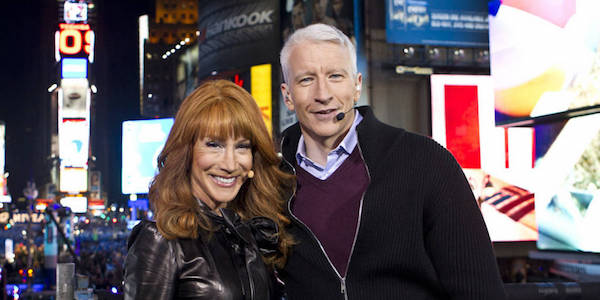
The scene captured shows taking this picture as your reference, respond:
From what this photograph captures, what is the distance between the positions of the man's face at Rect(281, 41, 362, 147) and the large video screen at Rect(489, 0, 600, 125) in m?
5.74

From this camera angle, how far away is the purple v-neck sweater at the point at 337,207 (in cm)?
378

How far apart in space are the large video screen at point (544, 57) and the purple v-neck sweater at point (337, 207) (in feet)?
19.3

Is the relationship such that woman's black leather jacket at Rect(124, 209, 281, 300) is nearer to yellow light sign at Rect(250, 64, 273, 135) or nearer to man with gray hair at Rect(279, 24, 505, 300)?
man with gray hair at Rect(279, 24, 505, 300)

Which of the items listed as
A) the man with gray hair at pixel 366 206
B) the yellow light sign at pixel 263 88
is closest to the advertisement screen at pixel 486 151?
the yellow light sign at pixel 263 88

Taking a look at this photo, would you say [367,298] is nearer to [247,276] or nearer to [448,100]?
[247,276]

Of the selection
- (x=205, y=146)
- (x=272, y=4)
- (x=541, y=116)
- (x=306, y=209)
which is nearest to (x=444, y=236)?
(x=306, y=209)

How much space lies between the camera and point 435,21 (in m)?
19.8

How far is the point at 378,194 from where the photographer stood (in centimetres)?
364

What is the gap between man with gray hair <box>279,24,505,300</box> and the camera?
11.6 ft

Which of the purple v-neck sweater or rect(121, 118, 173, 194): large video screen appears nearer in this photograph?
the purple v-neck sweater

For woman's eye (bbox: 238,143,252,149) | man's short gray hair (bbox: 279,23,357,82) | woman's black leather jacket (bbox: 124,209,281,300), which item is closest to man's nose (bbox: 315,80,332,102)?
man's short gray hair (bbox: 279,23,357,82)

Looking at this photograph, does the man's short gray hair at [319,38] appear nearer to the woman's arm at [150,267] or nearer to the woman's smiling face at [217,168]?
the woman's smiling face at [217,168]

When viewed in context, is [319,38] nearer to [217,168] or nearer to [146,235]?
[217,168]

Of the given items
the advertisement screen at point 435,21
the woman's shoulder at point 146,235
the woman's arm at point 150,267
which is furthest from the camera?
the advertisement screen at point 435,21
